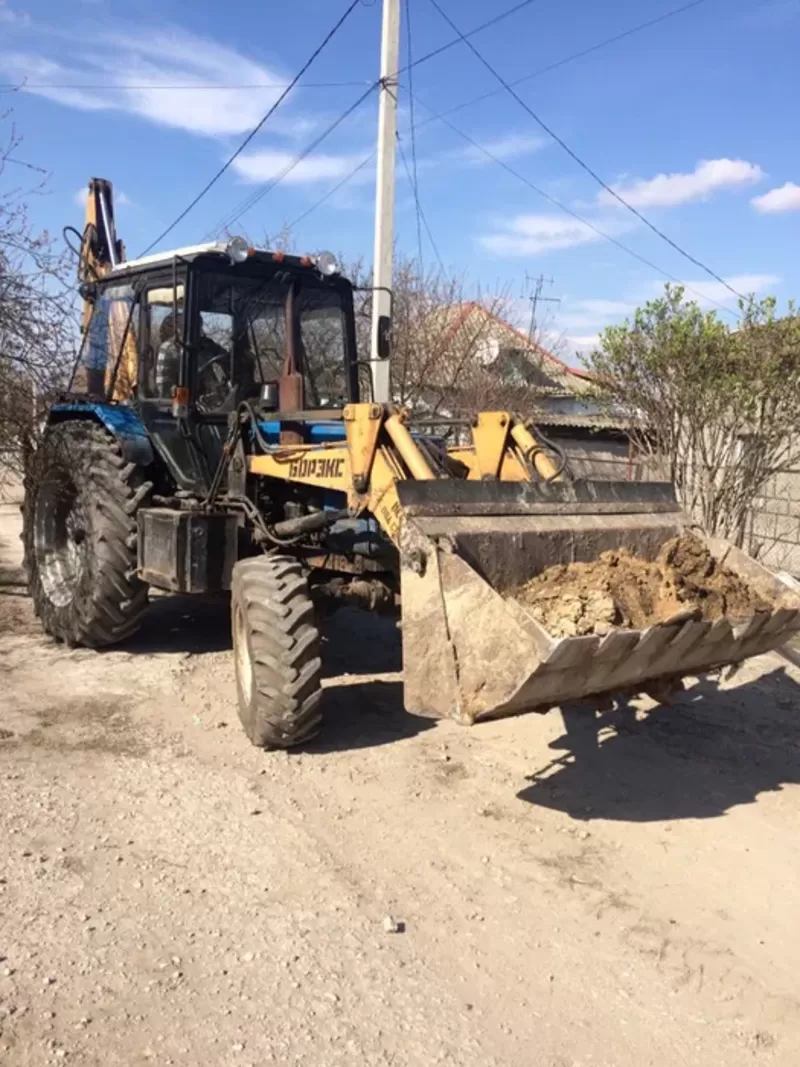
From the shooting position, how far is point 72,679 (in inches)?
263

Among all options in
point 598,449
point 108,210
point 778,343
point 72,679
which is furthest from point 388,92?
point 598,449

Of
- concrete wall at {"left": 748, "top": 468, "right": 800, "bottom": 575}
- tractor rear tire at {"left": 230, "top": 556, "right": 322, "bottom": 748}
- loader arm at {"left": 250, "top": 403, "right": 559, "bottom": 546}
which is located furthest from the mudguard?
concrete wall at {"left": 748, "top": 468, "right": 800, "bottom": 575}

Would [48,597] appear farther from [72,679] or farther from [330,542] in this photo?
[330,542]

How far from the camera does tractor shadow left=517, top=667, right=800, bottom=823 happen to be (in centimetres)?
489

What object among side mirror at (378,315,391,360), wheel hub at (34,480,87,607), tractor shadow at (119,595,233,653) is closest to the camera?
tractor shadow at (119,595,233,653)

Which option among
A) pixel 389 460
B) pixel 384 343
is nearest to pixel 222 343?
pixel 384 343

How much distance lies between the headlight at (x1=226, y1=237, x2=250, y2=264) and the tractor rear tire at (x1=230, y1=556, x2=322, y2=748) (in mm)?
2272

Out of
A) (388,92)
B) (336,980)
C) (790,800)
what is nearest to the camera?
(336,980)

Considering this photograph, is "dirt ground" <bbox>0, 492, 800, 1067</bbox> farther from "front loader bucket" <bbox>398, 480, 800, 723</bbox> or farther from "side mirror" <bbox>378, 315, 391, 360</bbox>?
"side mirror" <bbox>378, 315, 391, 360</bbox>

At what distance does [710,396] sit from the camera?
30.9 ft

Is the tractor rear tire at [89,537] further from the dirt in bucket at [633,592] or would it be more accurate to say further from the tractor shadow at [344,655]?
the dirt in bucket at [633,592]

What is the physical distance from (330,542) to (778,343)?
495cm

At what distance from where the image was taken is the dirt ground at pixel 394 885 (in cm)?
308

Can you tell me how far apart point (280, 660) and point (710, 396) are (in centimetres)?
591
